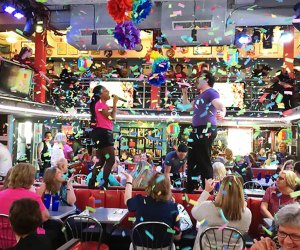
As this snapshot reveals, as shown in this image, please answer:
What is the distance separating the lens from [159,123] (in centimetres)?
1258

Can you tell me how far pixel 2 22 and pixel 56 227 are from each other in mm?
7130

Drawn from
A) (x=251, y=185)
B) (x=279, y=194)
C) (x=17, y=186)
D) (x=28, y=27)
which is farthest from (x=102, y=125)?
(x=28, y=27)

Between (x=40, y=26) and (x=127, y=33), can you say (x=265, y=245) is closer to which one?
(x=127, y=33)

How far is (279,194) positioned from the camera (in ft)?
15.4

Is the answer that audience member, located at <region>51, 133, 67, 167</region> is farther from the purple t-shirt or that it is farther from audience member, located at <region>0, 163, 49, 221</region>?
the purple t-shirt

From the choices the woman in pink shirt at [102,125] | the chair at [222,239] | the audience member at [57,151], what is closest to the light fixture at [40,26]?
the audience member at [57,151]

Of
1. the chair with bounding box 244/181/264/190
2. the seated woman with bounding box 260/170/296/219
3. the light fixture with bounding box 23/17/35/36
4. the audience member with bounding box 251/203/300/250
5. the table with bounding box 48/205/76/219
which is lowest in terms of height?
the chair with bounding box 244/181/264/190

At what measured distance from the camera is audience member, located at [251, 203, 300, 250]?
1756mm

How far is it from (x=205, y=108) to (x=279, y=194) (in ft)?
4.59

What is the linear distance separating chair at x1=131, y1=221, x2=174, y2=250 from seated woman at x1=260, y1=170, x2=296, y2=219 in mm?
1498

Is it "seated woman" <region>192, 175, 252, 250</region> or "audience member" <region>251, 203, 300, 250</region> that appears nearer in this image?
"audience member" <region>251, 203, 300, 250</region>

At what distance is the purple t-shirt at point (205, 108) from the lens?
179 inches

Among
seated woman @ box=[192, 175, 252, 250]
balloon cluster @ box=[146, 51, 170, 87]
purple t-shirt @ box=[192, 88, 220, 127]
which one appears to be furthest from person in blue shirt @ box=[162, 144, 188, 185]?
seated woman @ box=[192, 175, 252, 250]

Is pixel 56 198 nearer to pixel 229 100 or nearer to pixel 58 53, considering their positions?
pixel 229 100
